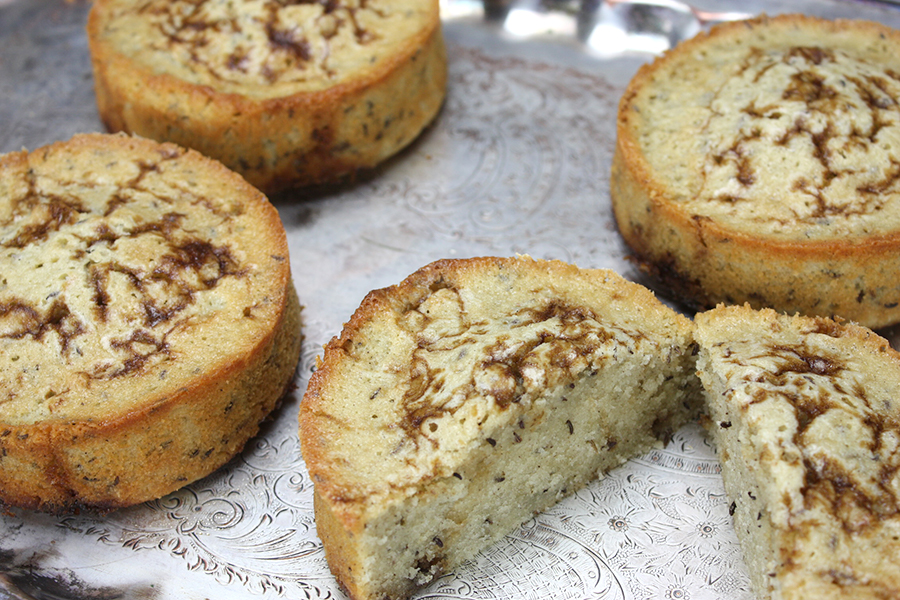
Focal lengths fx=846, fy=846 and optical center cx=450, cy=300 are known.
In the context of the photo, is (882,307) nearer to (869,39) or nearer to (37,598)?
(869,39)

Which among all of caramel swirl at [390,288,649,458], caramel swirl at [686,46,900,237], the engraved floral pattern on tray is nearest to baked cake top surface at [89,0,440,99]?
the engraved floral pattern on tray

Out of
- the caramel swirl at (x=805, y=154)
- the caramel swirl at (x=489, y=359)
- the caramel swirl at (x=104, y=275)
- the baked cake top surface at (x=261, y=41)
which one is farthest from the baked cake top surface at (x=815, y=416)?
the baked cake top surface at (x=261, y=41)

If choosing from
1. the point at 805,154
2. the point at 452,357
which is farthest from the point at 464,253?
the point at 805,154

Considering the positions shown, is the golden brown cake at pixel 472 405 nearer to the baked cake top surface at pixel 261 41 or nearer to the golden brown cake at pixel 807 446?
the golden brown cake at pixel 807 446

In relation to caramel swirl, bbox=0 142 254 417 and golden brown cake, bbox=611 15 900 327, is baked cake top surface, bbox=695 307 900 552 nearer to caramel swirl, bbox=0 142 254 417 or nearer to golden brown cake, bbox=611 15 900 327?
golden brown cake, bbox=611 15 900 327

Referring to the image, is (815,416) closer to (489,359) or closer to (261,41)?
(489,359)

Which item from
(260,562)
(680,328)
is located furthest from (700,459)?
(260,562)
